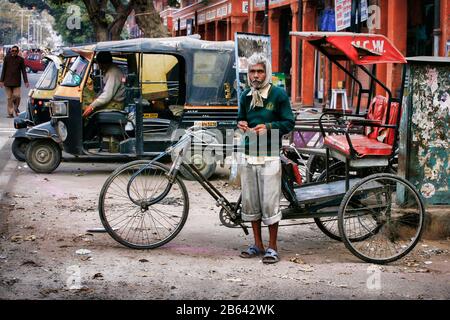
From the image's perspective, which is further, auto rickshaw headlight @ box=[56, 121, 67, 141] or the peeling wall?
auto rickshaw headlight @ box=[56, 121, 67, 141]

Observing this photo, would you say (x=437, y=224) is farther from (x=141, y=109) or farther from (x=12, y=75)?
(x=12, y=75)

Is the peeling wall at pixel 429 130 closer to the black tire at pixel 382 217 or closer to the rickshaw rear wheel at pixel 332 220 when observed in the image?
the black tire at pixel 382 217

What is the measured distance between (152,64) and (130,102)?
78cm

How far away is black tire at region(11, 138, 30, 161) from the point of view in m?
13.6

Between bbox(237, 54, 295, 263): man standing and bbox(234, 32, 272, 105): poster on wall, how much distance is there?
5.11m

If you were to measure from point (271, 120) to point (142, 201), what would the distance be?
4.55 feet

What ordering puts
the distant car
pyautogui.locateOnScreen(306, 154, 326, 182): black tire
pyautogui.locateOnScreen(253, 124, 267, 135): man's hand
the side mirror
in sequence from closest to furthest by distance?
1. pyautogui.locateOnScreen(253, 124, 267, 135): man's hand
2. pyautogui.locateOnScreen(306, 154, 326, 182): black tire
3. the side mirror
4. the distant car

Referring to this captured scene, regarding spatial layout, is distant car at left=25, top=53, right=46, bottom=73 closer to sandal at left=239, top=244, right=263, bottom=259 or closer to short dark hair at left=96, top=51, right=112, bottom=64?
short dark hair at left=96, top=51, right=112, bottom=64

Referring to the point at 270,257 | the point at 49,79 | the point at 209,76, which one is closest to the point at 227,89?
the point at 209,76

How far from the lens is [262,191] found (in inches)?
278

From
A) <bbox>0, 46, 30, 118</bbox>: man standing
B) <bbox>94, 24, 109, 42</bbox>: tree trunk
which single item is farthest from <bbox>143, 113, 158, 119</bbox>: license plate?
<bbox>94, 24, 109, 42</bbox>: tree trunk

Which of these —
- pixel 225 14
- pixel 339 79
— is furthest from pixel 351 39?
pixel 225 14

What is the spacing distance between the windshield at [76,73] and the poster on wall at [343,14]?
31.0 ft

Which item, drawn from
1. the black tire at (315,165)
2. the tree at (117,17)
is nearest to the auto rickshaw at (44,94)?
the black tire at (315,165)
